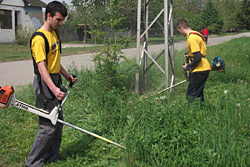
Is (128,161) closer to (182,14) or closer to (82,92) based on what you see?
(82,92)

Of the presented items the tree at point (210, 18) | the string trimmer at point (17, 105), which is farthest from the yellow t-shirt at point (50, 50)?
the tree at point (210, 18)

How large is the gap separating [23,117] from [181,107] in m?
2.92

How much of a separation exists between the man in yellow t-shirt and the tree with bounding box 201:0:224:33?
5752 cm

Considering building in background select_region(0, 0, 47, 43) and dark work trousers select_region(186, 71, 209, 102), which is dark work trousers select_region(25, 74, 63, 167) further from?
building in background select_region(0, 0, 47, 43)

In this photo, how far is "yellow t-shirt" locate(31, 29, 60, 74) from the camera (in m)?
3.28

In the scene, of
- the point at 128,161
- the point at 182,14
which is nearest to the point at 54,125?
the point at 128,161

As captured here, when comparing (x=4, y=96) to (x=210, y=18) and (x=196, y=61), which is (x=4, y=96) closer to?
(x=196, y=61)

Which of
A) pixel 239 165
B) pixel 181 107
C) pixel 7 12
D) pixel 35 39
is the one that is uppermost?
pixel 7 12

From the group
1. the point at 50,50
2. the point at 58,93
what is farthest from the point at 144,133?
the point at 50,50

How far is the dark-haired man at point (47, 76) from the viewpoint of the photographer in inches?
129

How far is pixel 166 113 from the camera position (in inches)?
152

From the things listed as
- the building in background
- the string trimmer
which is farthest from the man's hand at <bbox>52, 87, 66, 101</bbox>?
the building in background

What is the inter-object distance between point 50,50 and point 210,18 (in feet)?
208

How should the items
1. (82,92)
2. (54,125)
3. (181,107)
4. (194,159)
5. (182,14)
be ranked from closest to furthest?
(194,159), (54,125), (181,107), (82,92), (182,14)
